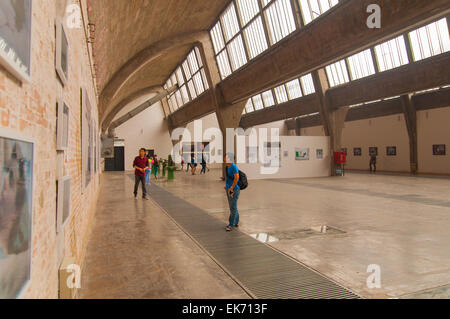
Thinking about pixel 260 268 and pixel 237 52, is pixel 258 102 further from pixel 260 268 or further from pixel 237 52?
pixel 260 268

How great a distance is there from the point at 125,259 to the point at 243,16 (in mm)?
14941

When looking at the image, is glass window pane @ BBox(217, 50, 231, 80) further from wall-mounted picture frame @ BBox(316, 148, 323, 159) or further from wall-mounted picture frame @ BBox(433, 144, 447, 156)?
wall-mounted picture frame @ BBox(433, 144, 447, 156)

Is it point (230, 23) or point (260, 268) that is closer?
point (260, 268)

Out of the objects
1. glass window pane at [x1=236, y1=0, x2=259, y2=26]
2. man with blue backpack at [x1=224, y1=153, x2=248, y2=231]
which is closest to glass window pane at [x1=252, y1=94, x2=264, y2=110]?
glass window pane at [x1=236, y1=0, x2=259, y2=26]

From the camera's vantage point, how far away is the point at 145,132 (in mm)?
33719

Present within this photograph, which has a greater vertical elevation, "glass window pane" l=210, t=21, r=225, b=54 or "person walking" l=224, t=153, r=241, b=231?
"glass window pane" l=210, t=21, r=225, b=54

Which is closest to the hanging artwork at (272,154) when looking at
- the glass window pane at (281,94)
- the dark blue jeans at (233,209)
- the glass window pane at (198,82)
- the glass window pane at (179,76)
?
the glass window pane at (281,94)

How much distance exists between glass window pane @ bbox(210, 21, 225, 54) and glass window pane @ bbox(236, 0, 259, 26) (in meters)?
2.12

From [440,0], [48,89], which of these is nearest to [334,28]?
[440,0]

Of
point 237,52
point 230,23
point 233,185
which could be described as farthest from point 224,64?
point 233,185

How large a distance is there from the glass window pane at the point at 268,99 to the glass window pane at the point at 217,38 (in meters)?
9.88

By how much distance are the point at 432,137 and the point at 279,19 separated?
15.2 meters

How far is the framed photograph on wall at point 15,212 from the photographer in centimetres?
145

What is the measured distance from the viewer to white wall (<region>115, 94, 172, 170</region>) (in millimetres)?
32750
